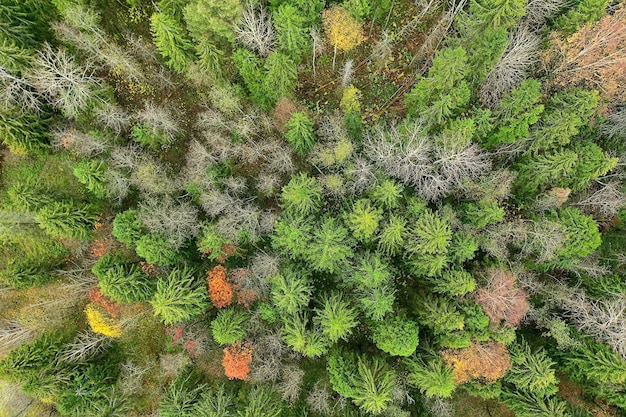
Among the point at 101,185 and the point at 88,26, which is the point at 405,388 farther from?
the point at 88,26

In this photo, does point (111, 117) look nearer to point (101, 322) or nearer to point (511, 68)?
point (101, 322)

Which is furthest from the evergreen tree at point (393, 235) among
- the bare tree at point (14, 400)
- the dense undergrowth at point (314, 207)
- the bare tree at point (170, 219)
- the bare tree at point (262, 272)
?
the bare tree at point (14, 400)

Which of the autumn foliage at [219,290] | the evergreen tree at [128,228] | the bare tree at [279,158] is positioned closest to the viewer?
the evergreen tree at [128,228]

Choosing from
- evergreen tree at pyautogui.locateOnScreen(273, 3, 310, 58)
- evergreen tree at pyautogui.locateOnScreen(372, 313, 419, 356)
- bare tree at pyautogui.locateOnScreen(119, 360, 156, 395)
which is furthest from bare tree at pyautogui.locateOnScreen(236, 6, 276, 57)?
bare tree at pyautogui.locateOnScreen(119, 360, 156, 395)

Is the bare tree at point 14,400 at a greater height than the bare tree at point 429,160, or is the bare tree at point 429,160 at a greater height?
the bare tree at point 429,160

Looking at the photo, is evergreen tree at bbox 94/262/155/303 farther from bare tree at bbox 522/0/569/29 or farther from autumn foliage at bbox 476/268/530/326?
bare tree at bbox 522/0/569/29

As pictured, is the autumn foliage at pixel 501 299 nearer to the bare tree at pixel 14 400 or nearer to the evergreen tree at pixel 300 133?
the evergreen tree at pixel 300 133
